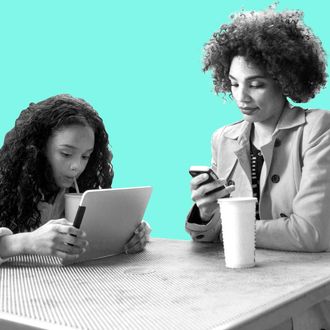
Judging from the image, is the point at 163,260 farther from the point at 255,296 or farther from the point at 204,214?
the point at 255,296

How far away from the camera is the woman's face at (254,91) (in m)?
1.54

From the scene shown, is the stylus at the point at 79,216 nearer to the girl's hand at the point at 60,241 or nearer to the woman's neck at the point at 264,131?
the girl's hand at the point at 60,241

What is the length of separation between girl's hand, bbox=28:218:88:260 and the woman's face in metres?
0.68

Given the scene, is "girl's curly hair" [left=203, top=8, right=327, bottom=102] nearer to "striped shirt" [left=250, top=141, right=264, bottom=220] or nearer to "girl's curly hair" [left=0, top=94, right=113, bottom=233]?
"striped shirt" [left=250, top=141, right=264, bottom=220]

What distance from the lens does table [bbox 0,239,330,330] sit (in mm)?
749

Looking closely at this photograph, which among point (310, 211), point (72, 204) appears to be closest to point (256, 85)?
point (310, 211)

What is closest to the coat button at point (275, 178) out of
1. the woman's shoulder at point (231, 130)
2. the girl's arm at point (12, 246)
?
the woman's shoulder at point (231, 130)

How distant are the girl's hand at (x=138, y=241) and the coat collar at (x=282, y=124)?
1.57ft

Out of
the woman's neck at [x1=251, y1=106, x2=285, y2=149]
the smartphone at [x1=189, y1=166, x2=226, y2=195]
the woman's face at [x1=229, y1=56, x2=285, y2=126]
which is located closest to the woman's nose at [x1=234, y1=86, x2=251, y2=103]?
the woman's face at [x1=229, y1=56, x2=285, y2=126]

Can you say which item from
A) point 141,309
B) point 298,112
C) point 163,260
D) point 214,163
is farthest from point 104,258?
point 298,112

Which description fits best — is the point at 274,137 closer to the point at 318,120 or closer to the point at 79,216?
the point at 318,120

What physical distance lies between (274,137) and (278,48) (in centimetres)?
28

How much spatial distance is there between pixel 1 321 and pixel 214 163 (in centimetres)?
113

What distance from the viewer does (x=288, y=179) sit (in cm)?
153
